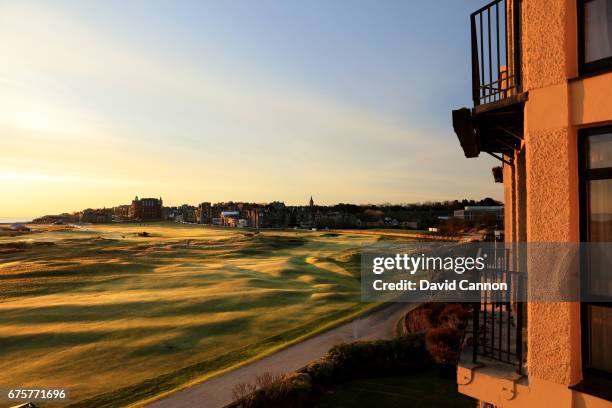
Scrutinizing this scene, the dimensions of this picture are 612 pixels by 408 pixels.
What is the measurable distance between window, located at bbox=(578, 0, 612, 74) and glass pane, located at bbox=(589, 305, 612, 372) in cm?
262

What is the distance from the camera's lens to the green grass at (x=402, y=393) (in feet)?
42.7

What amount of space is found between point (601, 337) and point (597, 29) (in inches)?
131

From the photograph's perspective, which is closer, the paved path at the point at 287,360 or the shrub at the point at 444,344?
the paved path at the point at 287,360

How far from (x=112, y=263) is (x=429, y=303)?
45.3m

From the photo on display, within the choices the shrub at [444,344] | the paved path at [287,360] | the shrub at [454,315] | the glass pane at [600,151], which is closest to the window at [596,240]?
the glass pane at [600,151]

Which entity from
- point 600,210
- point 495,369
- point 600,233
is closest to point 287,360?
point 495,369

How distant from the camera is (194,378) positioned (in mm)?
16234

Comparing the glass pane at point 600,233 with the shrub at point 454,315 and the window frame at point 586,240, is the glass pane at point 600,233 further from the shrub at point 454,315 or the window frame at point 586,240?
the shrub at point 454,315

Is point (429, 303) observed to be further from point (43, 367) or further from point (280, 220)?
point (280, 220)

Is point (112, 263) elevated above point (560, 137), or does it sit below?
below

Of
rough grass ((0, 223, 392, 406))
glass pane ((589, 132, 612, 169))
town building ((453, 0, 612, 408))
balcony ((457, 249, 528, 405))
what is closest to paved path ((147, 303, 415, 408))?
rough grass ((0, 223, 392, 406))

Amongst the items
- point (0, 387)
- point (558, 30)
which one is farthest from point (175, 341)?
point (558, 30)

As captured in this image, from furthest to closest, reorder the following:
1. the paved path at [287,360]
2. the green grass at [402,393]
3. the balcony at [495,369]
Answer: the paved path at [287,360] < the green grass at [402,393] < the balcony at [495,369]

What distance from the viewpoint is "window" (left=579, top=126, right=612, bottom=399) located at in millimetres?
3805
